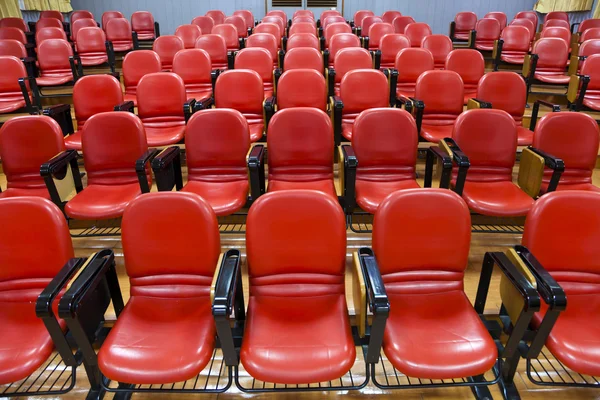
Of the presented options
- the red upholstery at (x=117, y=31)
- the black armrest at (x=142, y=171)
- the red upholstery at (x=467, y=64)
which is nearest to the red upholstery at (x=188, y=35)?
the red upholstery at (x=117, y=31)

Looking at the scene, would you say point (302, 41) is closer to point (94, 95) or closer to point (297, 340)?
point (94, 95)

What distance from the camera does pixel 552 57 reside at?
4613 mm

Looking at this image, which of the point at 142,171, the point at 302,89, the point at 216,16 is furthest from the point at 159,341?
the point at 216,16

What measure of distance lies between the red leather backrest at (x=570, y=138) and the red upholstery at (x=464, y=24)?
4.31 m

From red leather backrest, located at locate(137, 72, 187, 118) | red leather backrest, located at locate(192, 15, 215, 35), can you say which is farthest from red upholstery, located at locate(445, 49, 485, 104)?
red leather backrest, located at locate(192, 15, 215, 35)

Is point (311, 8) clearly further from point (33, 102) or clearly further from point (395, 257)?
point (395, 257)

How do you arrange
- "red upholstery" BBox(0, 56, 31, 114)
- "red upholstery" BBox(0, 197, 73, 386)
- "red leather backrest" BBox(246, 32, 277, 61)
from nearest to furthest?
1. "red upholstery" BBox(0, 197, 73, 386)
2. "red upholstery" BBox(0, 56, 31, 114)
3. "red leather backrest" BBox(246, 32, 277, 61)

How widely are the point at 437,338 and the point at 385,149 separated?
1306 millimetres

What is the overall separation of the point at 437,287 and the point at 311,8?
700 cm

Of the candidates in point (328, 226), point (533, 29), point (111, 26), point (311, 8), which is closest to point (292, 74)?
point (328, 226)

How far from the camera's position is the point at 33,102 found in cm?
402

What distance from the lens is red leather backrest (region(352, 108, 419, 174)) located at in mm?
2529

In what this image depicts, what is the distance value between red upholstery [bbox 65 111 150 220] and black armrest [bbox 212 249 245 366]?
1157 mm

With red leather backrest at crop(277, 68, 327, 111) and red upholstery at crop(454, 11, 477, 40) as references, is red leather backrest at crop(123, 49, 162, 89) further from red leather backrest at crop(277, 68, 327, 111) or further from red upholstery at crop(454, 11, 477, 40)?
red upholstery at crop(454, 11, 477, 40)
